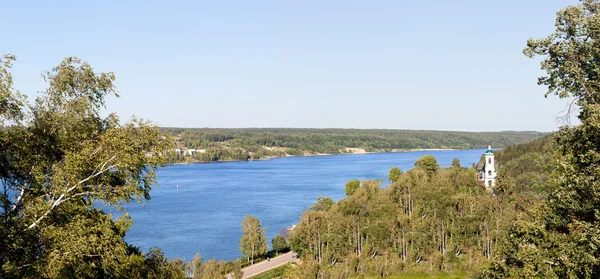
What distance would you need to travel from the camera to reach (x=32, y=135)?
7.25 meters

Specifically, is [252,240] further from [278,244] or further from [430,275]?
[430,275]

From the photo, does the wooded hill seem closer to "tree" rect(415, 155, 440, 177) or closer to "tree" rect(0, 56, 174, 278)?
"tree" rect(415, 155, 440, 177)

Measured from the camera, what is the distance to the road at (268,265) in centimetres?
3453

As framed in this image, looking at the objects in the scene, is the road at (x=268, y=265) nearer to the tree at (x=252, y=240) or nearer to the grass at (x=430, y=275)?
the tree at (x=252, y=240)

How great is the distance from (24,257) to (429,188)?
38.6 meters

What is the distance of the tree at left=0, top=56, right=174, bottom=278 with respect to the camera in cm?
661

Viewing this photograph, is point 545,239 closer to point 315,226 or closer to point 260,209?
point 315,226

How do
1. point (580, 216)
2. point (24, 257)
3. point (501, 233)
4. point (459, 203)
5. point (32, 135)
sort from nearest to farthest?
1. point (24, 257)
2. point (32, 135)
3. point (580, 216)
4. point (501, 233)
5. point (459, 203)

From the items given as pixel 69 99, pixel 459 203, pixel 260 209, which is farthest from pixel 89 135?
pixel 260 209

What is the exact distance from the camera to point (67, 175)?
272 inches

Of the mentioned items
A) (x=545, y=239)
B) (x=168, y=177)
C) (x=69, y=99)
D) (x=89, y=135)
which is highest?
(x=69, y=99)

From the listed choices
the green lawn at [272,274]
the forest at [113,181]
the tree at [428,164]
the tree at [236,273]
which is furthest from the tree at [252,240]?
the forest at [113,181]

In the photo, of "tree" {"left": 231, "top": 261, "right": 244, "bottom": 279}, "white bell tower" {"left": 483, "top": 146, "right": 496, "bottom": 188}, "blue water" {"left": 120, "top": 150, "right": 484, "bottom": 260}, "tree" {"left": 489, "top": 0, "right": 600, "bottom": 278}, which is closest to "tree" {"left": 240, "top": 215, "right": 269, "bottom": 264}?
"blue water" {"left": 120, "top": 150, "right": 484, "bottom": 260}

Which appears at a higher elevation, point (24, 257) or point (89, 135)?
point (89, 135)
